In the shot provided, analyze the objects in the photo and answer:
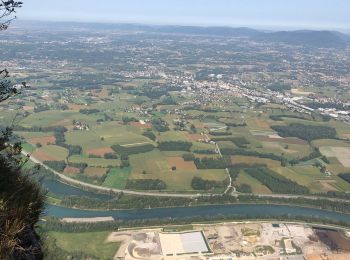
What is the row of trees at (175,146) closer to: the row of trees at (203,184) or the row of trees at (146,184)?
the row of trees at (203,184)

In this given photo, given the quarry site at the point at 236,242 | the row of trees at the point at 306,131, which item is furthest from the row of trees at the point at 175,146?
the quarry site at the point at 236,242

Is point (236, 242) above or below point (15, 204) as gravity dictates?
below

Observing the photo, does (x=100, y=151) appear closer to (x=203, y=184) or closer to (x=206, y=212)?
(x=203, y=184)

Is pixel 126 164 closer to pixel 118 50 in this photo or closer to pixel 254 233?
pixel 254 233

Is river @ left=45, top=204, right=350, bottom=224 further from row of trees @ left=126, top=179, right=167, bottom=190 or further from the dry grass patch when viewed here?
the dry grass patch

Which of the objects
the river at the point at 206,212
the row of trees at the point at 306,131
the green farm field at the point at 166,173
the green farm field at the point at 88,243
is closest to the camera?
the green farm field at the point at 88,243

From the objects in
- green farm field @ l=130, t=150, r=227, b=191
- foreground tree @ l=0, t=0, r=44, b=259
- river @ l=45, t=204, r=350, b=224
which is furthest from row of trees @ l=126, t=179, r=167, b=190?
foreground tree @ l=0, t=0, r=44, b=259

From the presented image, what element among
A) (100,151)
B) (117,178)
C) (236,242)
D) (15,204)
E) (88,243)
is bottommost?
(100,151)

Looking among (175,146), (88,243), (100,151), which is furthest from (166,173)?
(88,243)

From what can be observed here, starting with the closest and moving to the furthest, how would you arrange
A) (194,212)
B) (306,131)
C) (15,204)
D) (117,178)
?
1. (15,204)
2. (194,212)
3. (117,178)
4. (306,131)
